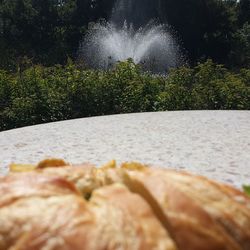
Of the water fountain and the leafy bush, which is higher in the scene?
the water fountain

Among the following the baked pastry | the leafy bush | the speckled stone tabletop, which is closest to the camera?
the baked pastry

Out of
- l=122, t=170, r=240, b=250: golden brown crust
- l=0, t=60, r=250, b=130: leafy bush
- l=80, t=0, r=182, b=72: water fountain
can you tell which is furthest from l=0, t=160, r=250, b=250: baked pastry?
l=80, t=0, r=182, b=72: water fountain

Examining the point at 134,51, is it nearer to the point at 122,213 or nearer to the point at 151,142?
the point at 151,142

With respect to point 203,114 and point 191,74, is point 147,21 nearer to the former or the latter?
point 191,74

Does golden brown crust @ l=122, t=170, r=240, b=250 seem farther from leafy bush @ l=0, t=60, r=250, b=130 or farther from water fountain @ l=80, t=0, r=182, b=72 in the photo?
water fountain @ l=80, t=0, r=182, b=72

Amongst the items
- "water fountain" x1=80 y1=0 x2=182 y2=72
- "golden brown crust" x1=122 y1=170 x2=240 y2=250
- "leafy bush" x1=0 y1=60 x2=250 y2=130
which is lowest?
"leafy bush" x1=0 y1=60 x2=250 y2=130
